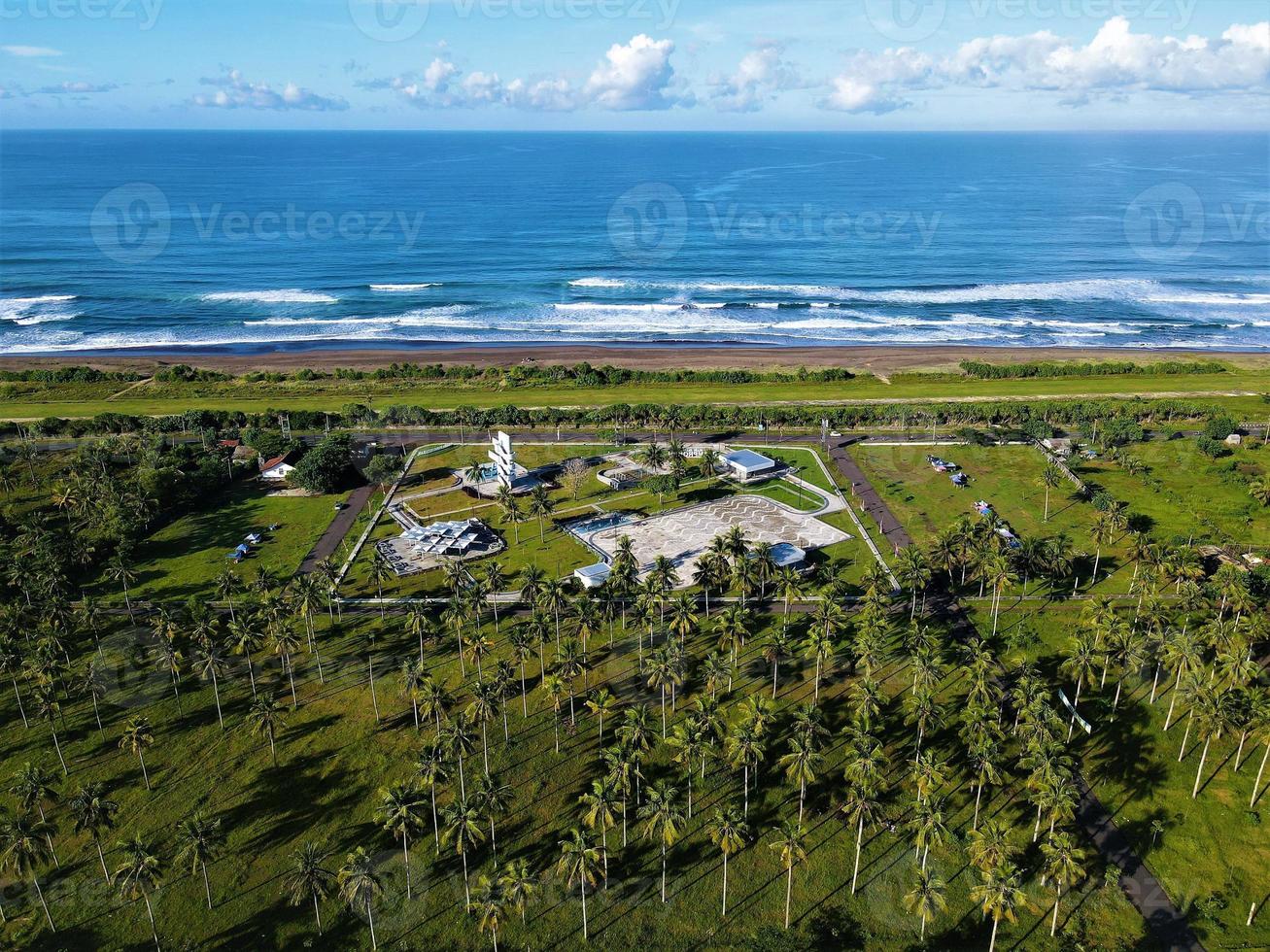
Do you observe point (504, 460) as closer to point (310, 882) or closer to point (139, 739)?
point (139, 739)

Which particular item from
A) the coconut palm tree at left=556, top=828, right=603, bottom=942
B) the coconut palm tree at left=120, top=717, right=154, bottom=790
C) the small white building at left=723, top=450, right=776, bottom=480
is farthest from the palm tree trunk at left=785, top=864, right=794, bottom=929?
the small white building at left=723, top=450, right=776, bottom=480

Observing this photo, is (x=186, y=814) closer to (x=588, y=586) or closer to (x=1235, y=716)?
(x=588, y=586)

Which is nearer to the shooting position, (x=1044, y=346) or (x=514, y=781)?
(x=514, y=781)

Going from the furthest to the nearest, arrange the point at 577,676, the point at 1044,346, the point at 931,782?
the point at 1044,346 → the point at 577,676 → the point at 931,782

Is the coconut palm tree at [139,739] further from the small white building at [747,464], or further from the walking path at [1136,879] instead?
the small white building at [747,464]

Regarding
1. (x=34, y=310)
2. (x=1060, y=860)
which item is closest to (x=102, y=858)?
(x=1060, y=860)

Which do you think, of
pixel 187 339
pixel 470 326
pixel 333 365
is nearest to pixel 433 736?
pixel 333 365
